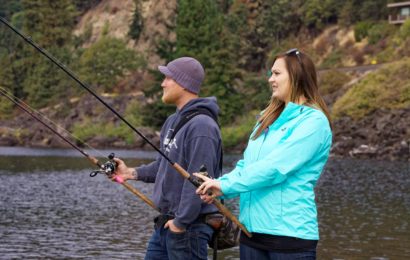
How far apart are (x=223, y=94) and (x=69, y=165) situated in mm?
26281

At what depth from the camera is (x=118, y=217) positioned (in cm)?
2331

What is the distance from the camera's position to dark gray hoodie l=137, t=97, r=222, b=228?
20.4 ft

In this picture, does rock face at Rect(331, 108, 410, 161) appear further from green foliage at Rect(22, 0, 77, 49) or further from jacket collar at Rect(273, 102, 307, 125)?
green foliage at Rect(22, 0, 77, 49)

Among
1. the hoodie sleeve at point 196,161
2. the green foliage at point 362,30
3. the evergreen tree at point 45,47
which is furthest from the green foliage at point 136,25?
the hoodie sleeve at point 196,161

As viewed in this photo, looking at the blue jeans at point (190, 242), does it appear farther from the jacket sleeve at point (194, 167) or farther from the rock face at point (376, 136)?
the rock face at point (376, 136)

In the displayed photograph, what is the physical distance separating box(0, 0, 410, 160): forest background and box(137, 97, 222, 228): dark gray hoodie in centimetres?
4985

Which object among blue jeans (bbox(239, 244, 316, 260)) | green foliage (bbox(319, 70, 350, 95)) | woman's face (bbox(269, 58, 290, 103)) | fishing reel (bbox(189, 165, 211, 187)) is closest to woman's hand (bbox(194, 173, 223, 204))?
fishing reel (bbox(189, 165, 211, 187))

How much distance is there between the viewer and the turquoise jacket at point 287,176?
5152 mm

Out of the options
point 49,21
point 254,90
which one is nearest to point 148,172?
point 254,90

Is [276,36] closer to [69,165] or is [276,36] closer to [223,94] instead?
[223,94]

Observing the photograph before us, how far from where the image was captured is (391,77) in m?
63.5

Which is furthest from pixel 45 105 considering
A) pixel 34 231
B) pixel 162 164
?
pixel 162 164

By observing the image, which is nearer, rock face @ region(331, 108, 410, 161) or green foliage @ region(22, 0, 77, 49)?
rock face @ region(331, 108, 410, 161)

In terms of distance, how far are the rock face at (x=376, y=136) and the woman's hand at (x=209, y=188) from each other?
1964 inches
